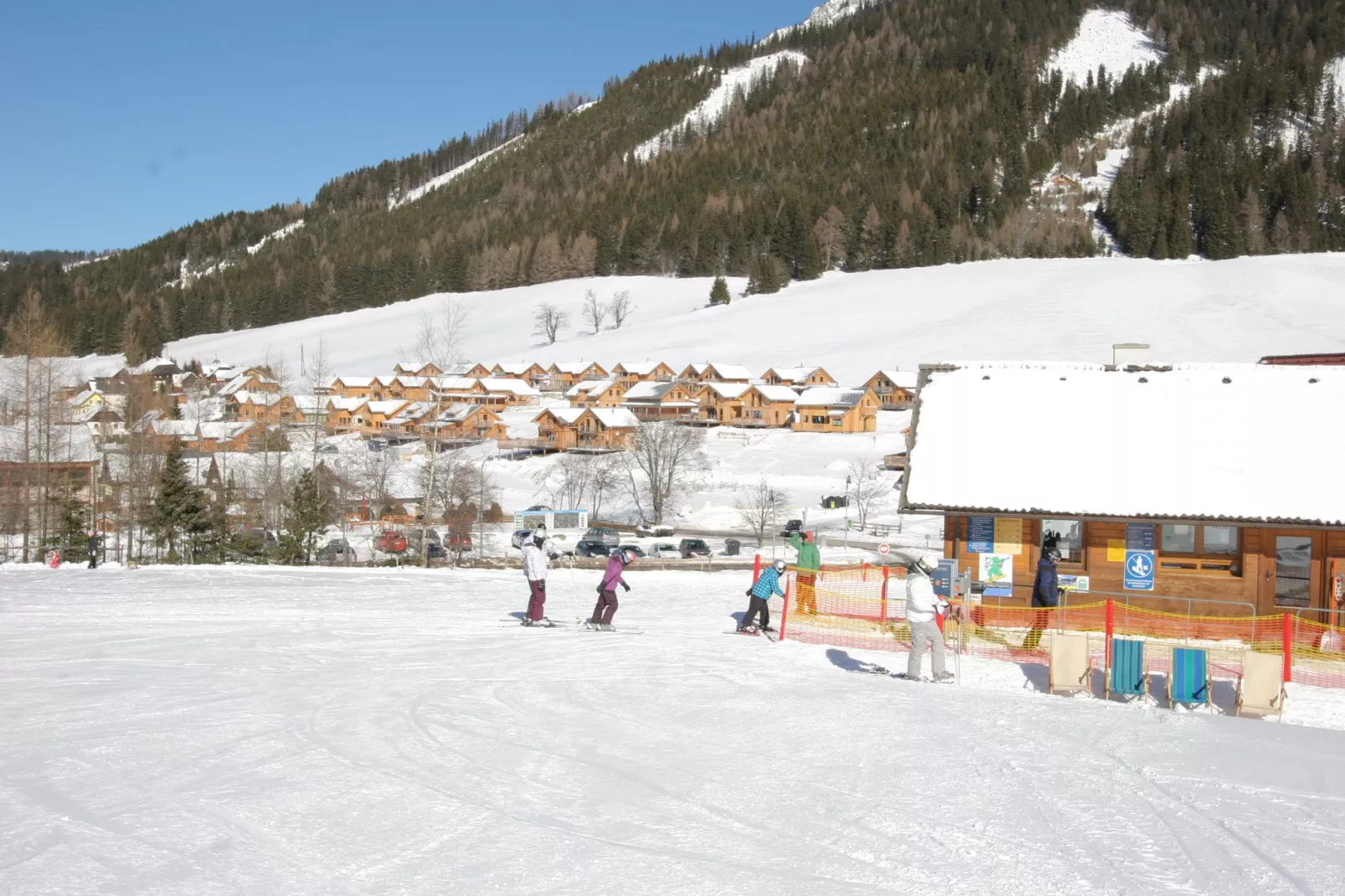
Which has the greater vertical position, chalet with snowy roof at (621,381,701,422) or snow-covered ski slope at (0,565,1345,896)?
chalet with snowy roof at (621,381,701,422)

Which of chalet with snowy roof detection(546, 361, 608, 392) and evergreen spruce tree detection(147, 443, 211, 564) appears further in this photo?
chalet with snowy roof detection(546, 361, 608, 392)

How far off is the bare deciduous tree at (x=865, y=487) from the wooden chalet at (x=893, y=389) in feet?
65.7

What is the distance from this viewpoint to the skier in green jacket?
16.8 meters

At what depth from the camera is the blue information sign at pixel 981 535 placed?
691 inches

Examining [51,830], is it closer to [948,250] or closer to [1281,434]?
[1281,434]

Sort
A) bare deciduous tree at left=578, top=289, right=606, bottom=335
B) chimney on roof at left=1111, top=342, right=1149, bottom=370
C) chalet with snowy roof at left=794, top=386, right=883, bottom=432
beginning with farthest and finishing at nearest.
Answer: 1. bare deciduous tree at left=578, top=289, right=606, bottom=335
2. chalet with snowy roof at left=794, top=386, right=883, bottom=432
3. chimney on roof at left=1111, top=342, right=1149, bottom=370

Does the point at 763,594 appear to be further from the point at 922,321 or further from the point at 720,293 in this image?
the point at 720,293

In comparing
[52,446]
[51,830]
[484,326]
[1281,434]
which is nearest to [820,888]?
[51,830]

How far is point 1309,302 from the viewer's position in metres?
90.0

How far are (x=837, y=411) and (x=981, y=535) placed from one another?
6194 cm

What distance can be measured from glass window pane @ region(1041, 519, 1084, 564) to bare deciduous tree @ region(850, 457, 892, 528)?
→ 29.6 meters

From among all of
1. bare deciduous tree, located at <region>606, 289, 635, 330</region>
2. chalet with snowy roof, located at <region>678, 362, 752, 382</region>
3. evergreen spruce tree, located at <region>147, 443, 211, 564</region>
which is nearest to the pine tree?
bare deciduous tree, located at <region>606, 289, 635, 330</region>

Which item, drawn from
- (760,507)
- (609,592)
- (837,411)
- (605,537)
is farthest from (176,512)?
(837,411)

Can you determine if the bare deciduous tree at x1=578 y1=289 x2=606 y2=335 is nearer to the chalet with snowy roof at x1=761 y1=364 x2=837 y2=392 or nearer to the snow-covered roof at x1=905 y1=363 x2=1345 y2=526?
the chalet with snowy roof at x1=761 y1=364 x2=837 y2=392
